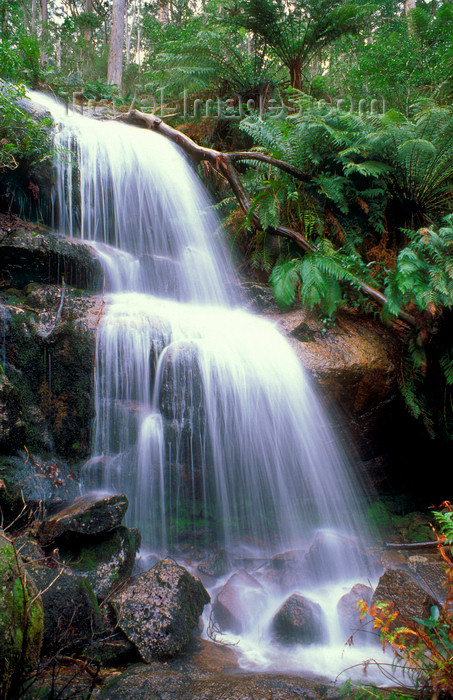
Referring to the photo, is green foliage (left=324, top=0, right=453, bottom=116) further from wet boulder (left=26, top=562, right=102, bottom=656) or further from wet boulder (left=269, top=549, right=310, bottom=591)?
wet boulder (left=26, top=562, right=102, bottom=656)

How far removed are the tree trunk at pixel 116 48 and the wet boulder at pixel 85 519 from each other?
50.3ft

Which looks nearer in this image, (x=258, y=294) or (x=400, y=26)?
(x=258, y=294)

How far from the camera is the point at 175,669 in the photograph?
2.56 m

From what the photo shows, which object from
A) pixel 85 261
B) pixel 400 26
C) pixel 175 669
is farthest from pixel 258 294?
pixel 400 26

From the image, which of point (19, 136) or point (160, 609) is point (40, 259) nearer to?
point (19, 136)

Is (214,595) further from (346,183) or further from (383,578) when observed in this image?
(346,183)

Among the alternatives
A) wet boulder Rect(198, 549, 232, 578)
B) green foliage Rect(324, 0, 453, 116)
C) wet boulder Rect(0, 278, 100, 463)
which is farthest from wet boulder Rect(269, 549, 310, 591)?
green foliage Rect(324, 0, 453, 116)

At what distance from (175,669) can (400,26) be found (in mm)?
15113

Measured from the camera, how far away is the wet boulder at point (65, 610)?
243 centimetres

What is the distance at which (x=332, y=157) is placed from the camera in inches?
239

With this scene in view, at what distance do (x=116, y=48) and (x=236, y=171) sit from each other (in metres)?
11.6

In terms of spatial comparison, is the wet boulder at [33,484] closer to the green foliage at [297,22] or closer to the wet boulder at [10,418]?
the wet boulder at [10,418]

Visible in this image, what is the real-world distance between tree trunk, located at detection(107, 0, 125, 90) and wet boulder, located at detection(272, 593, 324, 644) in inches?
641

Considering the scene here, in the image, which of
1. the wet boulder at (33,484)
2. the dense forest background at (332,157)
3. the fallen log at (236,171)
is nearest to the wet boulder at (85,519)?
the wet boulder at (33,484)
